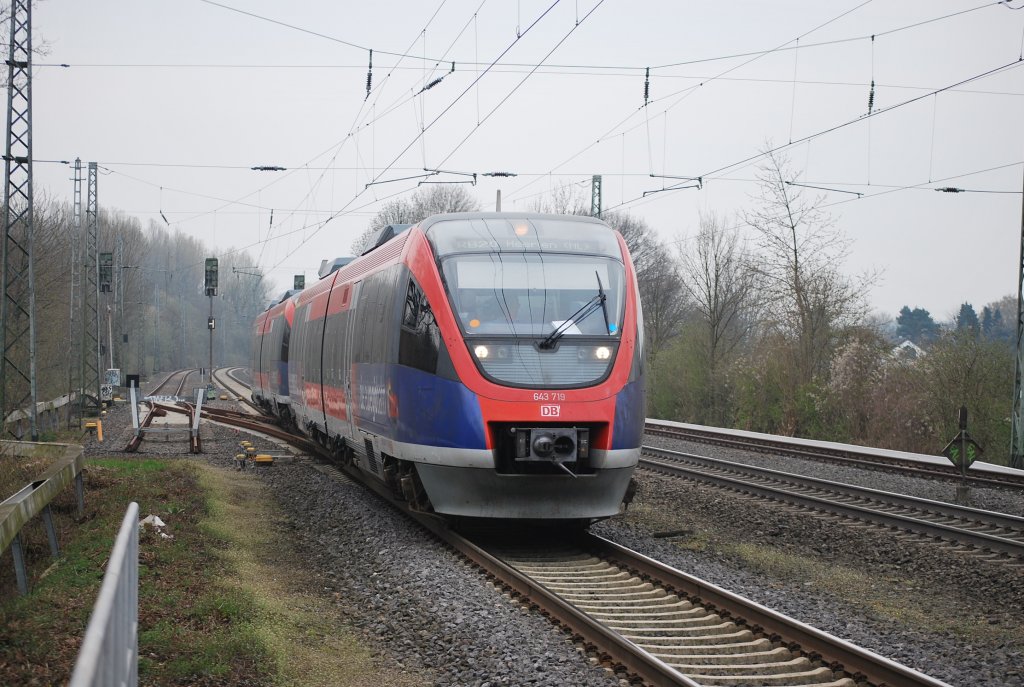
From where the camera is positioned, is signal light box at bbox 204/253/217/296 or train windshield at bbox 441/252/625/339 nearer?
train windshield at bbox 441/252/625/339

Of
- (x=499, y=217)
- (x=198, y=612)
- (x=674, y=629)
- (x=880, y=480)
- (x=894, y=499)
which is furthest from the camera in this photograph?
(x=880, y=480)

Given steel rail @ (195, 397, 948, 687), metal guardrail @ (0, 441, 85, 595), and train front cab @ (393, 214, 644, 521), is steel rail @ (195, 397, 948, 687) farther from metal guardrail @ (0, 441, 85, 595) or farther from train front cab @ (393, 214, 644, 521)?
metal guardrail @ (0, 441, 85, 595)

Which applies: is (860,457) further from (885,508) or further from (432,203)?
(432,203)

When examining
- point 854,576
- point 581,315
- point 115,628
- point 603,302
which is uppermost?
point 603,302

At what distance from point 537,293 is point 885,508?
6320 millimetres

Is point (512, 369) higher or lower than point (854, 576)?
higher

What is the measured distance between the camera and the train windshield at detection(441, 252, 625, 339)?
406 inches

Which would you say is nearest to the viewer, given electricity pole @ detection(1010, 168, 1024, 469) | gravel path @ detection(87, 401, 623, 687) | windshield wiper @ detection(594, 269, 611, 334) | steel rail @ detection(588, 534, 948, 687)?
steel rail @ detection(588, 534, 948, 687)

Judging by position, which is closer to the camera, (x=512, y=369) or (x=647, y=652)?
(x=647, y=652)

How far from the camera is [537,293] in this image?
1060 centimetres

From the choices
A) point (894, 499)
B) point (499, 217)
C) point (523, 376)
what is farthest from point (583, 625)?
point (894, 499)

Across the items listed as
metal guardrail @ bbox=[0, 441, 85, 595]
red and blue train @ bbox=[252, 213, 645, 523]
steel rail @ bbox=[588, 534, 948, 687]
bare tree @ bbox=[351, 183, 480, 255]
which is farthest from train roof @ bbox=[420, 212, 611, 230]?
bare tree @ bbox=[351, 183, 480, 255]

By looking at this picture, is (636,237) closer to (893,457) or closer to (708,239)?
(708,239)

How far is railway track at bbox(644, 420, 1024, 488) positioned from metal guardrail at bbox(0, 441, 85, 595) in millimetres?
11833
